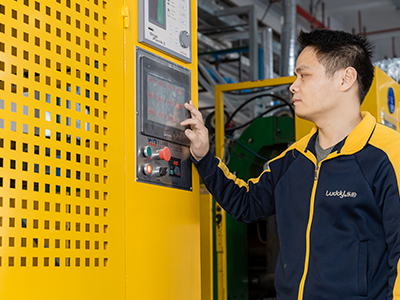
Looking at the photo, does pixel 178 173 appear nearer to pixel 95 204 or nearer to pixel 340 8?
pixel 95 204

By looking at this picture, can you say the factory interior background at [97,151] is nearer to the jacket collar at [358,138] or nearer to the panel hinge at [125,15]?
the panel hinge at [125,15]

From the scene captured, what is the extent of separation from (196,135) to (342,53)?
25.8 inches

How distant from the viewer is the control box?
1.81 meters

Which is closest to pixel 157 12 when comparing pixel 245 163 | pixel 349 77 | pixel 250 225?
pixel 349 77

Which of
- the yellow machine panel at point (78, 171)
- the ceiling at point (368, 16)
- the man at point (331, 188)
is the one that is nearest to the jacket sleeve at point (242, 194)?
the man at point (331, 188)

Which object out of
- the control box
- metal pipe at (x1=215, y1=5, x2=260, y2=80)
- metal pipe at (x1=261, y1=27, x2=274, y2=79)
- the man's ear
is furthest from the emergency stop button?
metal pipe at (x1=261, y1=27, x2=274, y2=79)

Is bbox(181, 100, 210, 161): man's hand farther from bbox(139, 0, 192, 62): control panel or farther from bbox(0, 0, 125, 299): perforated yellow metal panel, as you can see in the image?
bbox(0, 0, 125, 299): perforated yellow metal panel

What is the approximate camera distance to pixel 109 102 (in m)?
1.70

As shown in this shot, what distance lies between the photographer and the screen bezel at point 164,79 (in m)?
1.83

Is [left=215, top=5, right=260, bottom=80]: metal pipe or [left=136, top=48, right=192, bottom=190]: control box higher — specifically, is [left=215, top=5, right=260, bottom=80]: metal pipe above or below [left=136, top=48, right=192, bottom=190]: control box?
above

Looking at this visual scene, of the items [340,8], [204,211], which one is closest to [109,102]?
[204,211]

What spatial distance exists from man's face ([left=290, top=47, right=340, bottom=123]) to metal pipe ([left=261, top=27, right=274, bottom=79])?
3.54 meters

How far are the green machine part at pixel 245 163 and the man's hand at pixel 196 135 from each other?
80.1 inches

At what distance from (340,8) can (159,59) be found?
5.86 metres
